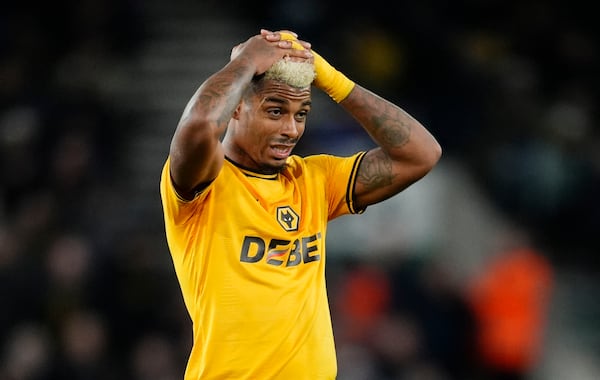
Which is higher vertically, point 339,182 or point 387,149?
point 387,149

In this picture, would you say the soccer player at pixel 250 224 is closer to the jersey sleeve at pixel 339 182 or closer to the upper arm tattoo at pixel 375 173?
the jersey sleeve at pixel 339 182

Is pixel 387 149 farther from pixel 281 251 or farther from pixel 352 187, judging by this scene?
pixel 281 251

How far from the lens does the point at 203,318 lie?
167 inches

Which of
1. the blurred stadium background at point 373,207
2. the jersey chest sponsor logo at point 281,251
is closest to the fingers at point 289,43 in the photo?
the jersey chest sponsor logo at point 281,251

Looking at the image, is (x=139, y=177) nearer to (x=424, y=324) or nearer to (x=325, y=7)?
(x=325, y=7)

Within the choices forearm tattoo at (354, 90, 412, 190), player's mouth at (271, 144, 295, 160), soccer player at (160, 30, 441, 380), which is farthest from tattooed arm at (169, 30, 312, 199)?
forearm tattoo at (354, 90, 412, 190)

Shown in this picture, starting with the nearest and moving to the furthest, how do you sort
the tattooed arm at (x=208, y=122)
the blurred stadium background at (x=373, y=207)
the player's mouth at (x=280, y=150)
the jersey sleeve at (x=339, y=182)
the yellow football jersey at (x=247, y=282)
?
the tattooed arm at (x=208, y=122)
the yellow football jersey at (x=247, y=282)
the player's mouth at (x=280, y=150)
the jersey sleeve at (x=339, y=182)
the blurred stadium background at (x=373, y=207)

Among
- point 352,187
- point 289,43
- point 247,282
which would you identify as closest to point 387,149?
point 352,187

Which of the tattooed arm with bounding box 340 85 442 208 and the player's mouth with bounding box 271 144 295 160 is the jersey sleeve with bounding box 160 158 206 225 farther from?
the tattooed arm with bounding box 340 85 442 208

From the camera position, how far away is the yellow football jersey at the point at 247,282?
419 centimetres

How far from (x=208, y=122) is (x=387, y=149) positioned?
99cm

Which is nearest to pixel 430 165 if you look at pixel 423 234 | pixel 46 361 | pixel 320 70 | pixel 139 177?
pixel 320 70

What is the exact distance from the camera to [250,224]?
425 centimetres

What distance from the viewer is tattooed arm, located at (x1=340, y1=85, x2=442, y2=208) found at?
4.70 m
